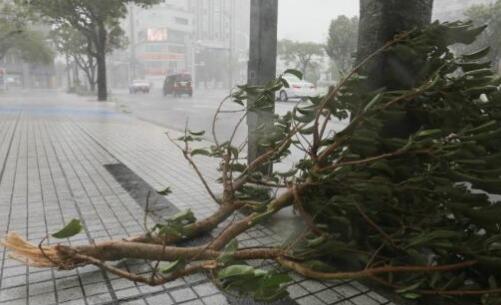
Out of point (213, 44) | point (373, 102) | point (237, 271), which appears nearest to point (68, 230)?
point (237, 271)

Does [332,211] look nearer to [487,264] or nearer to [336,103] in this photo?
[336,103]

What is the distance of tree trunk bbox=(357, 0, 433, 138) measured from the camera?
2.64 meters

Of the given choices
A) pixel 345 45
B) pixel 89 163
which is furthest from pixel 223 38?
pixel 89 163

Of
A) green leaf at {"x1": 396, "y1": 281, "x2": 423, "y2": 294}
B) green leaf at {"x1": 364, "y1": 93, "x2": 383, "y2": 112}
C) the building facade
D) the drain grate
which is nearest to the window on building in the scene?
the building facade

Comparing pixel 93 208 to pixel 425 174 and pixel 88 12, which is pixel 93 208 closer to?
pixel 425 174

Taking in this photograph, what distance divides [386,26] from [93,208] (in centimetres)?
313

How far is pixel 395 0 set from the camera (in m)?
2.64

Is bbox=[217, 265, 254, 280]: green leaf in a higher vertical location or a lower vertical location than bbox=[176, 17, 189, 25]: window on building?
lower

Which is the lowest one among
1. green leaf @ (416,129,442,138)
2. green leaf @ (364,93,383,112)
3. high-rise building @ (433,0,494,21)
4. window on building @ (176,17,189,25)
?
green leaf @ (416,129,442,138)

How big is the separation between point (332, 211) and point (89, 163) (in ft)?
16.1

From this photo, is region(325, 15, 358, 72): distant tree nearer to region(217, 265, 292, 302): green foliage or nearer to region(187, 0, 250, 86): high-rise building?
region(217, 265, 292, 302): green foliage

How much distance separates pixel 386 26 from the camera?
8.82ft

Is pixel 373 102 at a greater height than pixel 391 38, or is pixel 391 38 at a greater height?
pixel 391 38

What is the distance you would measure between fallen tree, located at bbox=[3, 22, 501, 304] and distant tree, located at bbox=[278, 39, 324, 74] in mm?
39771
